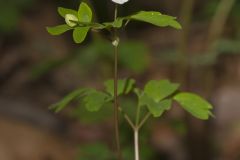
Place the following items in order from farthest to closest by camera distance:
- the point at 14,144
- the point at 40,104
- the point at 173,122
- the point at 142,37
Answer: the point at 142,37
the point at 40,104
the point at 14,144
the point at 173,122

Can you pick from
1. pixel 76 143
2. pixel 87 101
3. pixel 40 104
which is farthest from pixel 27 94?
pixel 87 101

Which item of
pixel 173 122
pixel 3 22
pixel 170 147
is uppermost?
pixel 3 22

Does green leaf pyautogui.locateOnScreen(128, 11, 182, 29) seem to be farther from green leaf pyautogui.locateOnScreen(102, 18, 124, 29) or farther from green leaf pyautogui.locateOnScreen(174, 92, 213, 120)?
green leaf pyautogui.locateOnScreen(174, 92, 213, 120)

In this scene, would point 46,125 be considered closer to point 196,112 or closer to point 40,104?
point 40,104

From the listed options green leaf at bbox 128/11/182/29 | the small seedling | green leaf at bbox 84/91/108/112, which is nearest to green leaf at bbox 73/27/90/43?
the small seedling

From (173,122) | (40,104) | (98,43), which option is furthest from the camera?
(40,104)

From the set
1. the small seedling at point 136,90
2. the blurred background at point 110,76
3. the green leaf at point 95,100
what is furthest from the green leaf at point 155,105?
the blurred background at point 110,76

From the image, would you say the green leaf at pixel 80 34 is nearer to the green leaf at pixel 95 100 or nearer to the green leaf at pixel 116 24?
the green leaf at pixel 116 24
